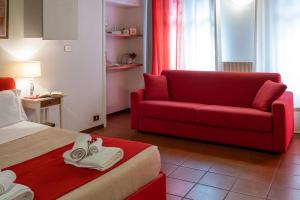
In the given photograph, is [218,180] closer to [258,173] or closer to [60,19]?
[258,173]

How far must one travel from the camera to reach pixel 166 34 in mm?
5832

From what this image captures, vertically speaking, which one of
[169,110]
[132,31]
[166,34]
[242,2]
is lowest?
[169,110]

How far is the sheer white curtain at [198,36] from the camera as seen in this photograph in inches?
214

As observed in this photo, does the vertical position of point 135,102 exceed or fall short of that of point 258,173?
it exceeds it

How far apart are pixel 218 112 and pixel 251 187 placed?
4.33 ft

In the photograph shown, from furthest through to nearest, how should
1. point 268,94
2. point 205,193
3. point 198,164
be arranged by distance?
point 268,94 < point 198,164 < point 205,193

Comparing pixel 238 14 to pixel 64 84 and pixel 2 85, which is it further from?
pixel 2 85

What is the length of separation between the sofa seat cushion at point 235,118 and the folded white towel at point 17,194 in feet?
9.64

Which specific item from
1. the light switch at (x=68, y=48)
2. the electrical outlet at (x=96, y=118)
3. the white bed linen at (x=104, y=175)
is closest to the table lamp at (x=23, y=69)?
the light switch at (x=68, y=48)

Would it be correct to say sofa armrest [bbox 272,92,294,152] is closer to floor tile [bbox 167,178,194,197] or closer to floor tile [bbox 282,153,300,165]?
floor tile [bbox 282,153,300,165]

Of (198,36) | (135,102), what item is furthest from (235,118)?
(198,36)

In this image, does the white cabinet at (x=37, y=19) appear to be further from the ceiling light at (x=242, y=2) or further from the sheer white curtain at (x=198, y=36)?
the ceiling light at (x=242, y=2)

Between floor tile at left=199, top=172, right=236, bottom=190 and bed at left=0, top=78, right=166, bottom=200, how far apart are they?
79 centimetres

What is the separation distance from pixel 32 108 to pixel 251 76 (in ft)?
9.78
